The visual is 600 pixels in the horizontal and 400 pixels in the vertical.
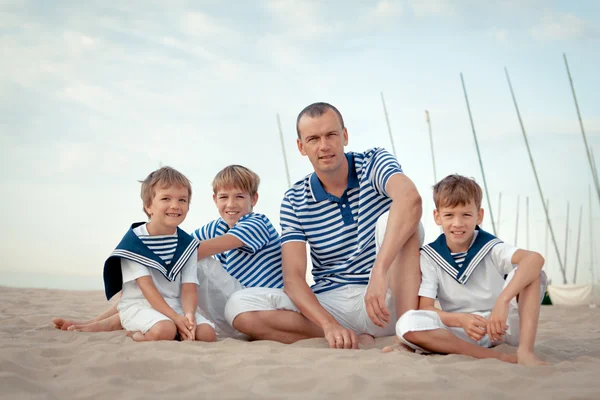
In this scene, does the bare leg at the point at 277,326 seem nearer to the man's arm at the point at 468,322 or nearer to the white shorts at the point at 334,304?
the white shorts at the point at 334,304

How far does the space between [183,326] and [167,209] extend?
79 cm

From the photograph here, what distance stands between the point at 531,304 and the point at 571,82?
13.9 metres

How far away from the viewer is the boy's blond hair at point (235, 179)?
170 inches

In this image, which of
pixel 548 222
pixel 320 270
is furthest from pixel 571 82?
pixel 320 270

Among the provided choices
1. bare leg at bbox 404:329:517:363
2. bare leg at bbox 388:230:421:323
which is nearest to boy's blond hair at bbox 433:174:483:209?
bare leg at bbox 388:230:421:323

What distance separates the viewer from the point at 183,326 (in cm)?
357

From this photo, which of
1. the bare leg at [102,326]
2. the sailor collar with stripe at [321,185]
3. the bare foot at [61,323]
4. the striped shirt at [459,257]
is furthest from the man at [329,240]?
the bare foot at [61,323]

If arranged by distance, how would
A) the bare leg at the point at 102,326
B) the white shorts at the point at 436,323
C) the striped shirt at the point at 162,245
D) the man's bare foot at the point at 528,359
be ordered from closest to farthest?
the man's bare foot at the point at 528,359 → the white shorts at the point at 436,323 → the striped shirt at the point at 162,245 → the bare leg at the point at 102,326

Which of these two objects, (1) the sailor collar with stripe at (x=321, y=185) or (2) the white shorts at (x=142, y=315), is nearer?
(2) the white shorts at (x=142, y=315)

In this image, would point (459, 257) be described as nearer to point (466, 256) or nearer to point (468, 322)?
point (466, 256)

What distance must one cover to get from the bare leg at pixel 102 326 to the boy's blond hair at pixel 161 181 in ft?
2.76

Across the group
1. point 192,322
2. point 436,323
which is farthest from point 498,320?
point 192,322

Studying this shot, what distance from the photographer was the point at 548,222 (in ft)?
50.1

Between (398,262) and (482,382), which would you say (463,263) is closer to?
(398,262)
